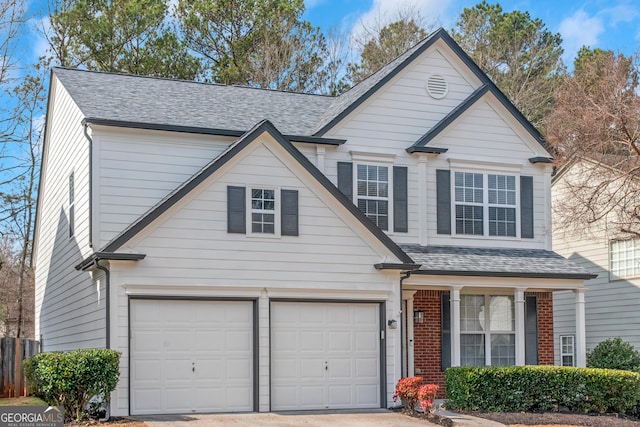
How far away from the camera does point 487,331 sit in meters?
23.1

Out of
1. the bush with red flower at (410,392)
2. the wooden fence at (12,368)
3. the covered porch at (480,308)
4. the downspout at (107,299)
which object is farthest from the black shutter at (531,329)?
the wooden fence at (12,368)

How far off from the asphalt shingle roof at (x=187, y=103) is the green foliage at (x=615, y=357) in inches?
393

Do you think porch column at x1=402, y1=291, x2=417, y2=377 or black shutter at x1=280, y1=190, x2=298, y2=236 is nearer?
black shutter at x1=280, y1=190, x2=298, y2=236

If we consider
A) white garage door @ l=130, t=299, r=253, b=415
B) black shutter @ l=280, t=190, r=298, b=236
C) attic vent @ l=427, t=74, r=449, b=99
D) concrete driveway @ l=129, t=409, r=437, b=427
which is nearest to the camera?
Answer: concrete driveway @ l=129, t=409, r=437, b=427

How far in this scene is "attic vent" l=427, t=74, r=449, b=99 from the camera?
23.7 meters

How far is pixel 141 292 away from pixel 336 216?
4476mm

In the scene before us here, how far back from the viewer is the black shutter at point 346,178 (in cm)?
2217

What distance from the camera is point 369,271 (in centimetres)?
1981

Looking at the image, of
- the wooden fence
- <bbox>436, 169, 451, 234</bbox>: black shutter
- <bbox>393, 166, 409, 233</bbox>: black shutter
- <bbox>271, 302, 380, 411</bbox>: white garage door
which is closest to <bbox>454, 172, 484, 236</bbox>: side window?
<bbox>436, 169, 451, 234</bbox>: black shutter

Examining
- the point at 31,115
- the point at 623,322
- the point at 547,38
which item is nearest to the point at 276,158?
the point at 623,322

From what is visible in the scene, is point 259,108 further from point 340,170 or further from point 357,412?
point 357,412

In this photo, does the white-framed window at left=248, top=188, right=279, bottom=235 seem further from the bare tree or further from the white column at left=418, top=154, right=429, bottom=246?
the bare tree

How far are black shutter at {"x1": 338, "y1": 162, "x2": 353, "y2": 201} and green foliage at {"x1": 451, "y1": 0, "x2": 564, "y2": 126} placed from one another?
2079cm

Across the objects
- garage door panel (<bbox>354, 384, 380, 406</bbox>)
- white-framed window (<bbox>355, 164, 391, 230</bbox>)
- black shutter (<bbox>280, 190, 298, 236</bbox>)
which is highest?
white-framed window (<bbox>355, 164, 391, 230</bbox>)
